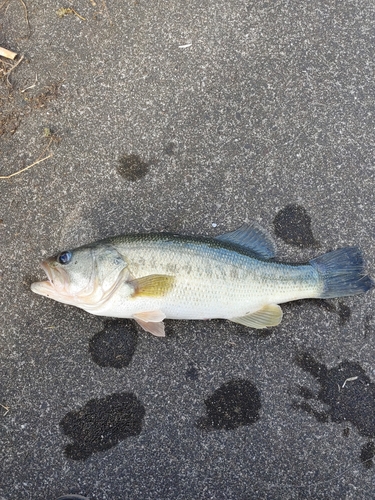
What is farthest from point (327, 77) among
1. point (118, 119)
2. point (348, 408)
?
point (348, 408)

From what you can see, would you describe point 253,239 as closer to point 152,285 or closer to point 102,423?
point 152,285

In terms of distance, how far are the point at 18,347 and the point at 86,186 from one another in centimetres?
147

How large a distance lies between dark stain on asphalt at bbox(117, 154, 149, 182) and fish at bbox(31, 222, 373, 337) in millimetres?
704

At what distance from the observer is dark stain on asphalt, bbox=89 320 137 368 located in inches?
137

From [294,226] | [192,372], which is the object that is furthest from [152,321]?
[294,226]

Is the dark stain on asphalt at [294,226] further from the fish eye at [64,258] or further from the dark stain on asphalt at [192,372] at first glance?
the fish eye at [64,258]

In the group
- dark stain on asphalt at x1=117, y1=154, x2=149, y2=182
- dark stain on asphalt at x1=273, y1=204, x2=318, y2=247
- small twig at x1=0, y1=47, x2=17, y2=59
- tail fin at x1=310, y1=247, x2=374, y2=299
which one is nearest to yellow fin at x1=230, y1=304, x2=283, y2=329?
tail fin at x1=310, y1=247, x2=374, y2=299

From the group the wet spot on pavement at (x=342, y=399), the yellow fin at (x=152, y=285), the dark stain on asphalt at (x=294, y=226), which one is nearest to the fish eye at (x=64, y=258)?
the yellow fin at (x=152, y=285)

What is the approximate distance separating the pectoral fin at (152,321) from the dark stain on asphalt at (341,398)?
1.23m

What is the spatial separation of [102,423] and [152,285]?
1271mm

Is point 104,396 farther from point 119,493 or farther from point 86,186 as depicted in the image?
point 86,186

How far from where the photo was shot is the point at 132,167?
367cm

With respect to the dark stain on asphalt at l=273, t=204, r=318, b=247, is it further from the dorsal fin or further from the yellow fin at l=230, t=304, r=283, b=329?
the yellow fin at l=230, t=304, r=283, b=329

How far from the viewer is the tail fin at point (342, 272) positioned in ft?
11.1
